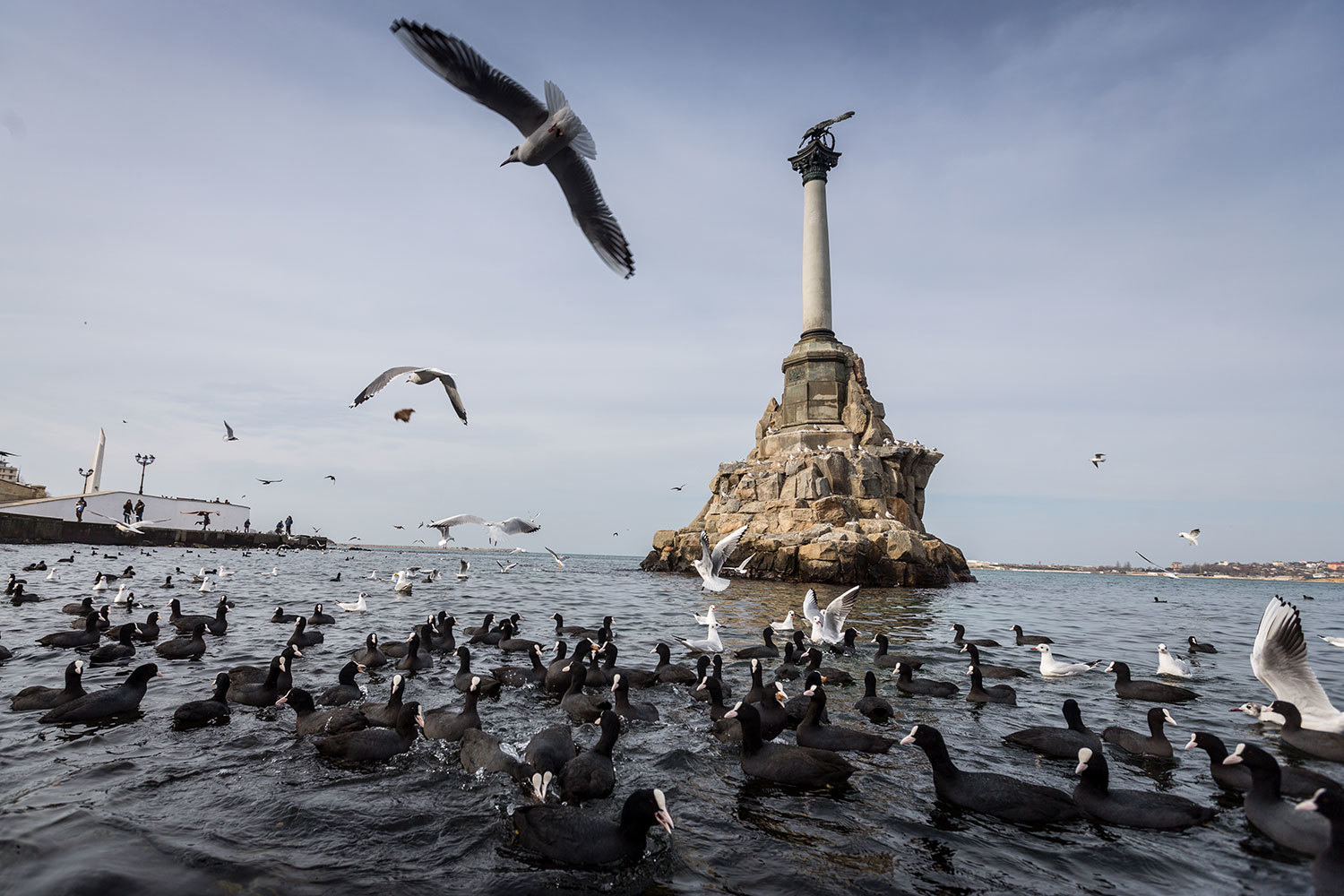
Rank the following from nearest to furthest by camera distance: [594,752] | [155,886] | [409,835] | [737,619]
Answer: [155,886] → [409,835] → [594,752] → [737,619]

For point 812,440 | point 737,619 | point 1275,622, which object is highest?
point 812,440

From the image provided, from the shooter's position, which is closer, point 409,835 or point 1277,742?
point 409,835

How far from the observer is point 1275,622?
898 centimetres

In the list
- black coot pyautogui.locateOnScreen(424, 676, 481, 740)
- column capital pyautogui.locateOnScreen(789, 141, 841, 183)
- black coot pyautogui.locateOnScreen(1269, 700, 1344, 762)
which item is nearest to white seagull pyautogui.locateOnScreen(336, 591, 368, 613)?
black coot pyautogui.locateOnScreen(424, 676, 481, 740)

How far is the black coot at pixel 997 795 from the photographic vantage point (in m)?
6.43

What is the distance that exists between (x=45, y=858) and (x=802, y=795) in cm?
653

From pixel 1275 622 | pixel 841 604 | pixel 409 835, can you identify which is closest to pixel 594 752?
pixel 409 835

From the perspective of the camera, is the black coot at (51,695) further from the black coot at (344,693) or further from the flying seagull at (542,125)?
the flying seagull at (542,125)

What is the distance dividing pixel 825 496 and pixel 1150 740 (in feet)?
144

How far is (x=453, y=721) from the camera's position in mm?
8602

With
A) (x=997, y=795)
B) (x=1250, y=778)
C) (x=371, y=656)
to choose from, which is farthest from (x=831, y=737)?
(x=371, y=656)

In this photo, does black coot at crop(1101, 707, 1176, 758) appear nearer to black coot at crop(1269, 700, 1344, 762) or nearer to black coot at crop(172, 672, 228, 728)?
black coot at crop(1269, 700, 1344, 762)

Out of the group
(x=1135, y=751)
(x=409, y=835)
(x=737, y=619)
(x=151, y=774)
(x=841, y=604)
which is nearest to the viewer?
(x=409, y=835)

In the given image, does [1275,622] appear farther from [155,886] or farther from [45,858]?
[45,858]
